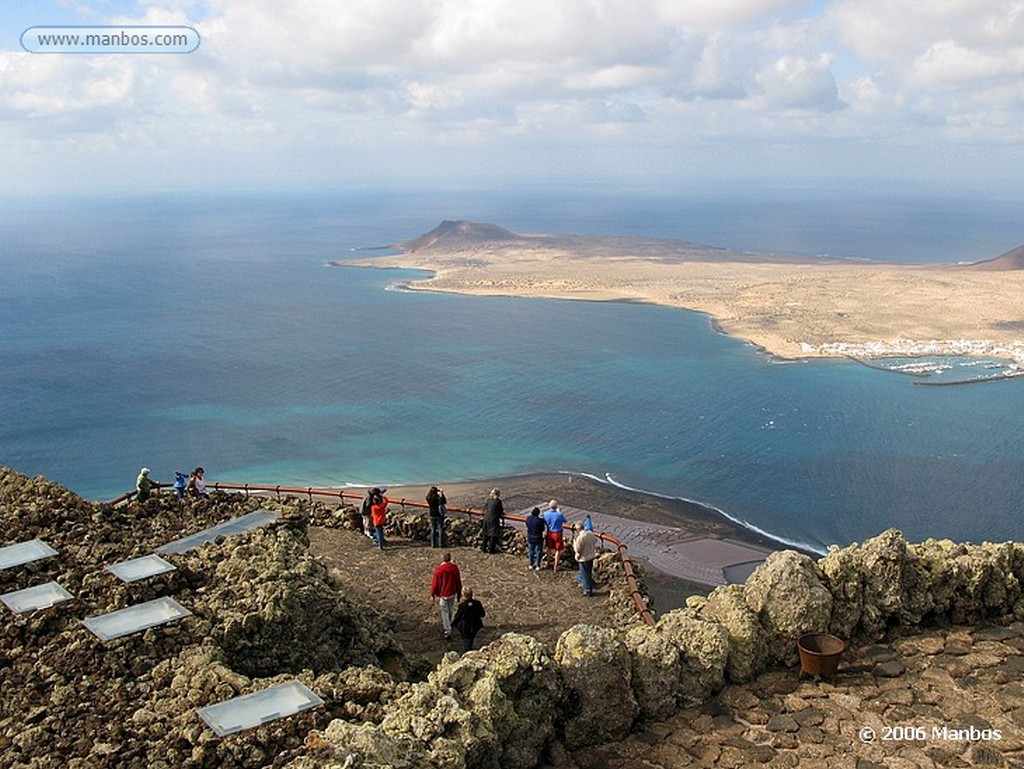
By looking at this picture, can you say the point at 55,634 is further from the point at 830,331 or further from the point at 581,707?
the point at 830,331

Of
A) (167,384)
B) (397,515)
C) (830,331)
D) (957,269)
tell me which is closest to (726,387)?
(830,331)

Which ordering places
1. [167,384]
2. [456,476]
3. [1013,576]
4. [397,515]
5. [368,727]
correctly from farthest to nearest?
[167,384] → [456,476] → [397,515] → [1013,576] → [368,727]

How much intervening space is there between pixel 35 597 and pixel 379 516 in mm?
6514

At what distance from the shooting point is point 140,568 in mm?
9953

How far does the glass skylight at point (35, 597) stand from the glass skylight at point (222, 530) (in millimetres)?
1776

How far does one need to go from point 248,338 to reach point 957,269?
95.6 metres

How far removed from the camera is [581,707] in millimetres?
7812

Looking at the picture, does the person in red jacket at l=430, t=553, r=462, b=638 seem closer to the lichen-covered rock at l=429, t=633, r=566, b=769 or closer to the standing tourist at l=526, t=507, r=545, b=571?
the standing tourist at l=526, t=507, r=545, b=571

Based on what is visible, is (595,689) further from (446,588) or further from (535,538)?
(535,538)

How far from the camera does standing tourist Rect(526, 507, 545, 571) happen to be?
14234 mm

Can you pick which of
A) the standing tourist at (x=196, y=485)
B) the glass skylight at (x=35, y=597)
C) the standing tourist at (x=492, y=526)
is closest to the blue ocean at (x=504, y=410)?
the standing tourist at (x=492, y=526)

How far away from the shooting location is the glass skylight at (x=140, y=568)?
9742mm

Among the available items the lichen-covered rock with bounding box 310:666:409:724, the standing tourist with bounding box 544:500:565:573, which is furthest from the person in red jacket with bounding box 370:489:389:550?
the lichen-covered rock with bounding box 310:666:409:724

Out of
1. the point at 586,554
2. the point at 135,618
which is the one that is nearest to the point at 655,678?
the point at 586,554
